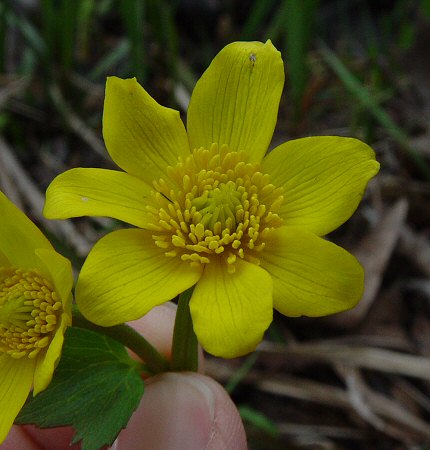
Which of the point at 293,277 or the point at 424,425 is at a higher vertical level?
the point at 293,277

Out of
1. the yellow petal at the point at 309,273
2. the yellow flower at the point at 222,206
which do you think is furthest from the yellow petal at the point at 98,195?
the yellow petal at the point at 309,273

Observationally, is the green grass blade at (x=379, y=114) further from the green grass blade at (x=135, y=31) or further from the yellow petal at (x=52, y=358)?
the yellow petal at (x=52, y=358)

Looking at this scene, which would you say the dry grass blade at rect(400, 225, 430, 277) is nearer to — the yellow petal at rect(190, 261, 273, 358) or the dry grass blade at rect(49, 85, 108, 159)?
the dry grass blade at rect(49, 85, 108, 159)

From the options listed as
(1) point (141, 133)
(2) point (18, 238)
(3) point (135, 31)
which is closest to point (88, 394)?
(2) point (18, 238)

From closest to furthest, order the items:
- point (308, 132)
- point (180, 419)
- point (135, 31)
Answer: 1. point (180, 419)
2. point (135, 31)
3. point (308, 132)

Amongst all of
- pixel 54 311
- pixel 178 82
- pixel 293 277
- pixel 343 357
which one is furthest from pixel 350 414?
pixel 178 82

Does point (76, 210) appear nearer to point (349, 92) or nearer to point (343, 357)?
point (343, 357)

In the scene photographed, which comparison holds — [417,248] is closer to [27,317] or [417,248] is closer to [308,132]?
[308,132]
